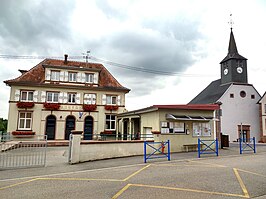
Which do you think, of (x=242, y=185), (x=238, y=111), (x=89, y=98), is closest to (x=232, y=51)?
(x=238, y=111)

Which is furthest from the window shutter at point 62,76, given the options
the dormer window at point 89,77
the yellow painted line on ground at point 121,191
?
the yellow painted line on ground at point 121,191

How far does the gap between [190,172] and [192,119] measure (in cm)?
687

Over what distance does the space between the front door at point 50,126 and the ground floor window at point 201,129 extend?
1608 cm

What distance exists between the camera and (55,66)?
24.8m


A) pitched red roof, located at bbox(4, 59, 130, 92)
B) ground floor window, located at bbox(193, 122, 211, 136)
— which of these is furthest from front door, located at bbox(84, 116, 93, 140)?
ground floor window, located at bbox(193, 122, 211, 136)

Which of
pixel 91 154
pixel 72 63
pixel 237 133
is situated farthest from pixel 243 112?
pixel 91 154

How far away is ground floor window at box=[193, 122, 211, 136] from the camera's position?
15.2m

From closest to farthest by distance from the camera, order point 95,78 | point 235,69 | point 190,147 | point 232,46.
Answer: point 190,147
point 95,78
point 235,69
point 232,46

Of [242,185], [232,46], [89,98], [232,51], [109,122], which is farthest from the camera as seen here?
[232,46]

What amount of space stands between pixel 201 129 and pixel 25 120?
60.7ft

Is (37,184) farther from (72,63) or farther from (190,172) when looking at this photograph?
(72,63)

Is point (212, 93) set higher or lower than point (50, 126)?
higher

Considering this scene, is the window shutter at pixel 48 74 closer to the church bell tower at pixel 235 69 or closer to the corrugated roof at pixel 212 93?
the corrugated roof at pixel 212 93

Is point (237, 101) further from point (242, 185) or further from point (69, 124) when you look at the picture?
point (242, 185)
